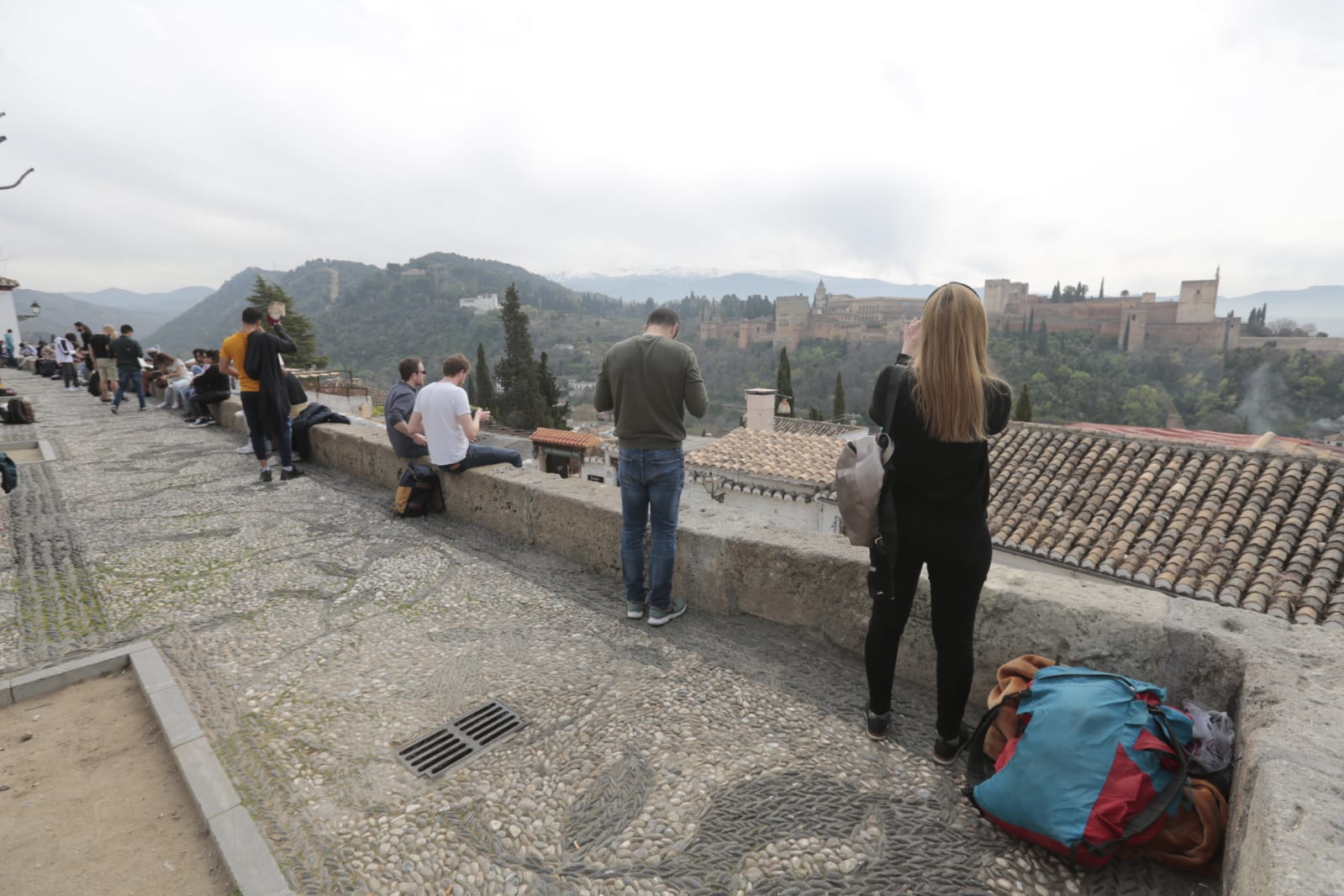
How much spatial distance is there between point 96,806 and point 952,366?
3037 mm

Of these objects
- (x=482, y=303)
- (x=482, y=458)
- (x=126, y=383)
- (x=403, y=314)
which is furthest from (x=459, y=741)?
(x=482, y=303)

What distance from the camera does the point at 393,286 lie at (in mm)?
121375

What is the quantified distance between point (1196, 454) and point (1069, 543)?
→ 3.74 metres

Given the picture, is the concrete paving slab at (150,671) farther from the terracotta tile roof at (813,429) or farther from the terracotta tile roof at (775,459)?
the terracotta tile roof at (813,429)

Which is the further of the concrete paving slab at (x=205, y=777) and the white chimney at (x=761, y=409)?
the white chimney at (x=761, y=409)

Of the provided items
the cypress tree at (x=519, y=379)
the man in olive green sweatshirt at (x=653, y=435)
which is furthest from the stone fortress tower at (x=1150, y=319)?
the man in olive green sweatshirt at (x=653, y=435)

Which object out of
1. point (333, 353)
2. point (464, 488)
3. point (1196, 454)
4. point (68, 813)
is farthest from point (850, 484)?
point (333, 353)

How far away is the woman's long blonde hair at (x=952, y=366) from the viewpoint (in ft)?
6.48

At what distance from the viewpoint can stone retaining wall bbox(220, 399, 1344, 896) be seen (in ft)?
4.25

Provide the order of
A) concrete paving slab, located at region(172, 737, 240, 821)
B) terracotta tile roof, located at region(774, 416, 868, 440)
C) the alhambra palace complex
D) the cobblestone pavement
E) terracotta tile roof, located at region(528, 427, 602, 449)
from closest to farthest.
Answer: the cobblestone pavement, concrete paving slab, located at region(172, 737, 240, 821), terracotta tile roof, located at region(528, 427, 602, 449), terracotta tile roof, located at region(774, 416, 868, 440), the alhambra palace complex

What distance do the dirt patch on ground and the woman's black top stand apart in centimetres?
231

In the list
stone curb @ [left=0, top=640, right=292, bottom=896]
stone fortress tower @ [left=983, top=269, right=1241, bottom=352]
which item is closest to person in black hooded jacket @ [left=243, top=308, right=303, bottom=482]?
stone curb @ [left=0, top=640, right=292, bottom=896]

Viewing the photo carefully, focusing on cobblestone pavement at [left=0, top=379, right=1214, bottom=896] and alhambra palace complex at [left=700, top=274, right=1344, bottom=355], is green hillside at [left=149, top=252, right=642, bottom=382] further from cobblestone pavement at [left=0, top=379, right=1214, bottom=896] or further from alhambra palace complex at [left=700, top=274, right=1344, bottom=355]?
cobblestone pavement at [left=0, top=379, right=1214, bottom=896]

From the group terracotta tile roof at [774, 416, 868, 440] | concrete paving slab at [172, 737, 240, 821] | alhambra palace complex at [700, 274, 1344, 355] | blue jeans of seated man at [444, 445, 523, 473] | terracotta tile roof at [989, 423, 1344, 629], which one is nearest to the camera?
concrete paving slab at [172, 737, 240, 821]
